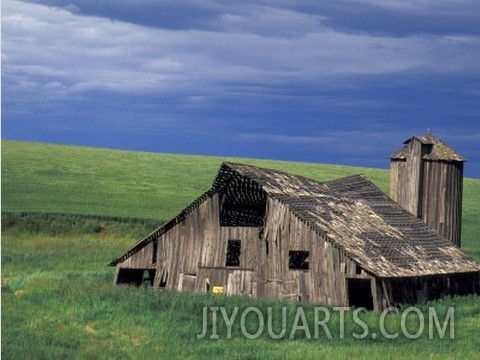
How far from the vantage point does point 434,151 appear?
141 feet

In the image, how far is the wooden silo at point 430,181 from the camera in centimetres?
4272

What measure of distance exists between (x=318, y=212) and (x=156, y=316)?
10.1 metres

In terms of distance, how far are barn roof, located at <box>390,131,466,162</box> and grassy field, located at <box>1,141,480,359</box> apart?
24.8 ft

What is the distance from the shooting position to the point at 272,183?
33875 millimetres

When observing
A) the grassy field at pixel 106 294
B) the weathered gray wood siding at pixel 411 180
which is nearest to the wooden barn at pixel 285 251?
the grassy field at pixel 106 294

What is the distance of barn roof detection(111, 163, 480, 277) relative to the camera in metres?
32.1

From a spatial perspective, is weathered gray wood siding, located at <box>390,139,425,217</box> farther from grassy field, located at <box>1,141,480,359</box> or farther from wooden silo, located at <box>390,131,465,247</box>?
grassy field, located at <box>1,141,480,359</box>

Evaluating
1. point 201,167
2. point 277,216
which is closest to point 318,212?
point 277,216

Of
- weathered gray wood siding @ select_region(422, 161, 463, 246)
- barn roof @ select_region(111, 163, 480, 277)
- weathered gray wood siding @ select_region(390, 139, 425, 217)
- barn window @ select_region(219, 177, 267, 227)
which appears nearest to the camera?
barn roof @ select_region(111, 163, 480, 277)

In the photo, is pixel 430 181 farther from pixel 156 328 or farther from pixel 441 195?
pixel 156 328

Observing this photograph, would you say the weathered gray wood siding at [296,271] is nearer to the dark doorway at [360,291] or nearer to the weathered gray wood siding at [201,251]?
the weathered gray wood siding at [201,251]

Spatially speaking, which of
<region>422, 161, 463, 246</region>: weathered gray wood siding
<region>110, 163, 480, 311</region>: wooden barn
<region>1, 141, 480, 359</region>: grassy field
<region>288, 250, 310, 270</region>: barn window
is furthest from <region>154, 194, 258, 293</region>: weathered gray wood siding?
<region>422, 161, 463, 246</region>: weathered gray wood siding

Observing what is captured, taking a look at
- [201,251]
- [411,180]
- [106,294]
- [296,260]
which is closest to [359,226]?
[296,260]

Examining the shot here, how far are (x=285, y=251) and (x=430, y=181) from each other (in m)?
12.3
